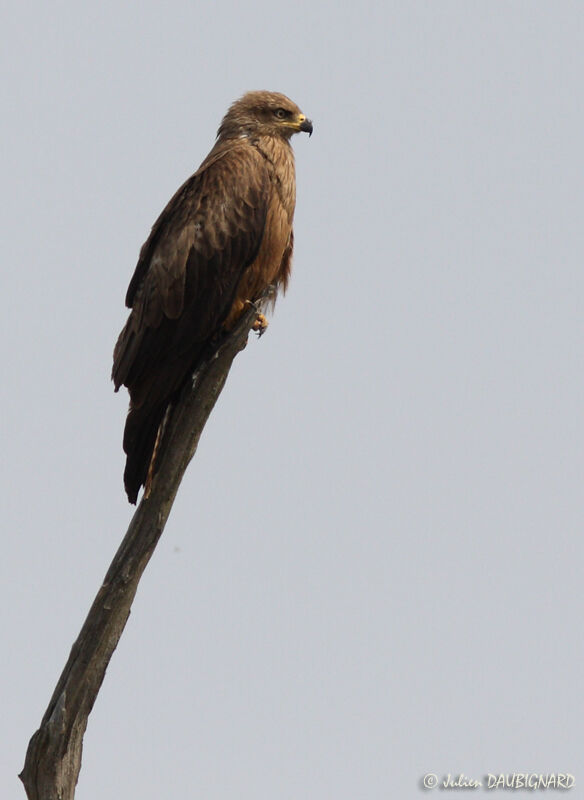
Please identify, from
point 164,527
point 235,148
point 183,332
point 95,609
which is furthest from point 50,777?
point 235,148

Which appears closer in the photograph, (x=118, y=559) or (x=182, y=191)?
(x=118, y=559)

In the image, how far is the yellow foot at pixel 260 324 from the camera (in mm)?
7395

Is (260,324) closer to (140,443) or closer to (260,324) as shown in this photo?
(260,324)

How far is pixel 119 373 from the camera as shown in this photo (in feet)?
23.8

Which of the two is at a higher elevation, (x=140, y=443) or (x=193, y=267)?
(x=193, y=267)

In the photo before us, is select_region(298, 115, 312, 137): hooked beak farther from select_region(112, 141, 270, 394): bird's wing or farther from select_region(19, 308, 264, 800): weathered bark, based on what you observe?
select_region(19, 308, 264, 800): weathered bark

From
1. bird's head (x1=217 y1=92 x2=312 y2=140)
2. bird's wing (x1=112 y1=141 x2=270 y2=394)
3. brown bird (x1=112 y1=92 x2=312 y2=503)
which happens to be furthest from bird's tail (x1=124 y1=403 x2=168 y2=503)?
bird's head (x1=217 y1=92 x2=312 y2=140)

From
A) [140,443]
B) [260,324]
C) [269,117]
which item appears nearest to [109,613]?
[140,443]

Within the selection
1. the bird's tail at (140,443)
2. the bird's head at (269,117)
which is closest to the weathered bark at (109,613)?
the bird's tail at (140,443)

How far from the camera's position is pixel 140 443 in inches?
281

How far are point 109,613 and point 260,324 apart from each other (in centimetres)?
196

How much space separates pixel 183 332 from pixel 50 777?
260cm

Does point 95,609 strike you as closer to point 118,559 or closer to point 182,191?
point 118,559

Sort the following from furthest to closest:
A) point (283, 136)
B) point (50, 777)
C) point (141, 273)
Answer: point (283, 136) < point (141, 273) < point (50, 777)
